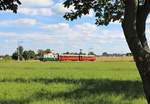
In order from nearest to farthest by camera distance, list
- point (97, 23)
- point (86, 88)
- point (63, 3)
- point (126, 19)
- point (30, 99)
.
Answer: point (126, 19)
point (63, 3)
point (97, 23)
point (30, 99)
point (86, 88)

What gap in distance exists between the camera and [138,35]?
9.49 meters

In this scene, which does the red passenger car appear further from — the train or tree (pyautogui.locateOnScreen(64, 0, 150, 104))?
tree (pyautogui.locateOnScreen(64, 0, 150, 104))

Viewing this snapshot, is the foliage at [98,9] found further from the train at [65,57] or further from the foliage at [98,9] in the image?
the train at [65,57]

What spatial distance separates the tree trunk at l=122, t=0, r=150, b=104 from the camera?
30.1 ft

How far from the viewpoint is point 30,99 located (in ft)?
65.9

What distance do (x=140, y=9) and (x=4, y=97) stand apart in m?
12.3

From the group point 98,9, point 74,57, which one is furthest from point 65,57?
point 98,9

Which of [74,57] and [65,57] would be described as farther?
[74,57]

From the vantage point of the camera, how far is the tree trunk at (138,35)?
9180 millimetres

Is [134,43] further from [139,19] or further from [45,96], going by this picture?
[45,96]

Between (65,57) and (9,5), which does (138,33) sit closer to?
(9,5)

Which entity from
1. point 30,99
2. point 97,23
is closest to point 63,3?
point 97,23

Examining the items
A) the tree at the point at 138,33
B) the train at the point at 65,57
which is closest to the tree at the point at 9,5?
the tree at the point at 138,33

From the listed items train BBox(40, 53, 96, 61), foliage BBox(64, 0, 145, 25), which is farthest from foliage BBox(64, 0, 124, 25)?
train BBox(40, 53, 96, 61)
